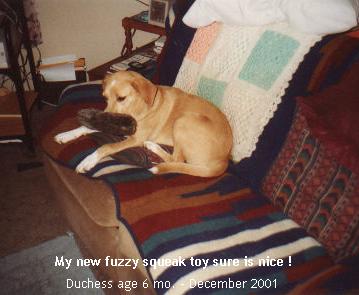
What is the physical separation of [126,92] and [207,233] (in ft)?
3.14

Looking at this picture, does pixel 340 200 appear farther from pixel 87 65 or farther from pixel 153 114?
pixel 87 65

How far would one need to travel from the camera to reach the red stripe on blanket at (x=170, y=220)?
4.73 feet

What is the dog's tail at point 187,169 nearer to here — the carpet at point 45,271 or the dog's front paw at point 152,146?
the dog's front paw at point 152,146

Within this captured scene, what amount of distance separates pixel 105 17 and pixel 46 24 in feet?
1.96

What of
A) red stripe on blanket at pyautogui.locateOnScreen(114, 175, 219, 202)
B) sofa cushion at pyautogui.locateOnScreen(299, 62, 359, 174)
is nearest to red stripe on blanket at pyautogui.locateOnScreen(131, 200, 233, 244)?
red stripe on blanket at pyautogui.locateOnScreen(114, 175, 219, 202)

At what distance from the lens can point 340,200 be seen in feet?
4.50

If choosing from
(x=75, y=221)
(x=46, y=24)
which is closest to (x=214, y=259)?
(x=75, y=221)

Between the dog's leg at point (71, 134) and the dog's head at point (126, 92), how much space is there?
0.18m

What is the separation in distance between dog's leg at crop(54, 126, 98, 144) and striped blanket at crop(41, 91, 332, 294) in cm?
12

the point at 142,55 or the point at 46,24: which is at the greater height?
the point at 46,24

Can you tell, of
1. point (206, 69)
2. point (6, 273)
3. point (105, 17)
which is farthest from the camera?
point (105, 17)

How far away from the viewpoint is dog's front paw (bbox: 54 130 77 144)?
1.95 meters

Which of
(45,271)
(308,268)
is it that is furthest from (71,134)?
(308,268)

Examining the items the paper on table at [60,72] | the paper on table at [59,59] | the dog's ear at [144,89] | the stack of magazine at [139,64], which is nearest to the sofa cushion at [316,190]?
the dog's ear at [144,89]
